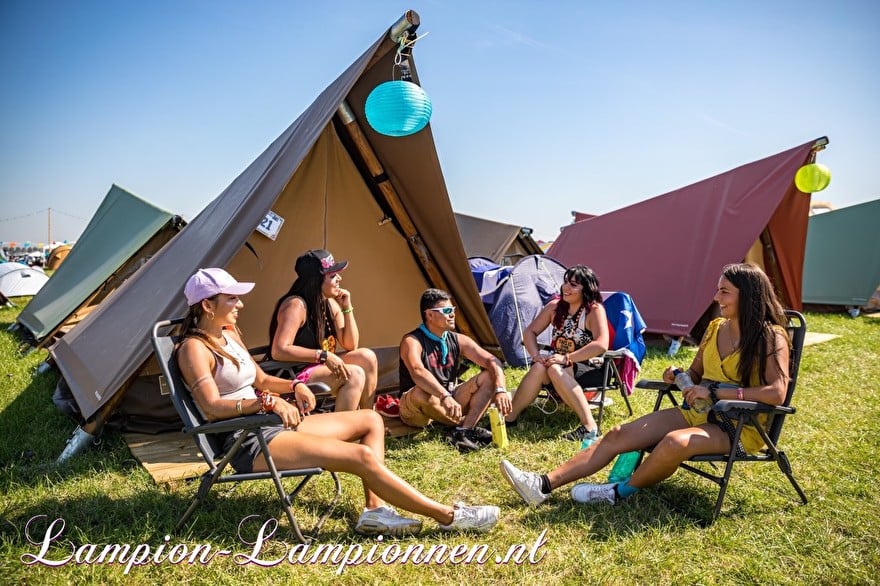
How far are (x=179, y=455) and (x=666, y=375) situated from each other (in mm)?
2847

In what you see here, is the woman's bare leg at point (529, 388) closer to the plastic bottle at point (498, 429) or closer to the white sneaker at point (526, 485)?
the plastic bottle at point (498, 429)

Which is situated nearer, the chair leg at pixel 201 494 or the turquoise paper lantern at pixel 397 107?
the chair leg at pixel 201 494

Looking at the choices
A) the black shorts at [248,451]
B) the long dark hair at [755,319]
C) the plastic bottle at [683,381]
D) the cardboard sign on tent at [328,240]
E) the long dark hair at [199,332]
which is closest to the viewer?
the black shorts at [248,451]

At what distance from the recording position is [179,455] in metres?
3.27

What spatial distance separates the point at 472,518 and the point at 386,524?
37 centimetres

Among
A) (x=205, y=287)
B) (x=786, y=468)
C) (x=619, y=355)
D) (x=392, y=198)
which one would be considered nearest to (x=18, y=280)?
(x=392, y=198)

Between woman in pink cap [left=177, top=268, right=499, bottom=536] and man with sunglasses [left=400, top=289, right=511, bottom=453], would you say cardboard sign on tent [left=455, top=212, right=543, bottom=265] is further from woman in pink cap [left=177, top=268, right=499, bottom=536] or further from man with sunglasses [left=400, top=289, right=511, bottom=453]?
woman in pink cap [left=177, top=268, right=499, bottom=536]

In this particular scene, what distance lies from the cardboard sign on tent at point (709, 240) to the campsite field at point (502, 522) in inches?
132

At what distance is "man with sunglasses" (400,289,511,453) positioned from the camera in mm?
3422

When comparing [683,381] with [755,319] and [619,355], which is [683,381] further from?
[619,355]

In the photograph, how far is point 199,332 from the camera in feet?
8.01

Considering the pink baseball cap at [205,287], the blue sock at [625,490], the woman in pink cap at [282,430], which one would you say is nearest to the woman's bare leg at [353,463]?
the woman in pink cap at [282,430]

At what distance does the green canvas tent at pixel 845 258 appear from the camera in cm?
998

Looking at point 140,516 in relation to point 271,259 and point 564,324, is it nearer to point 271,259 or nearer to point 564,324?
point 271,259
